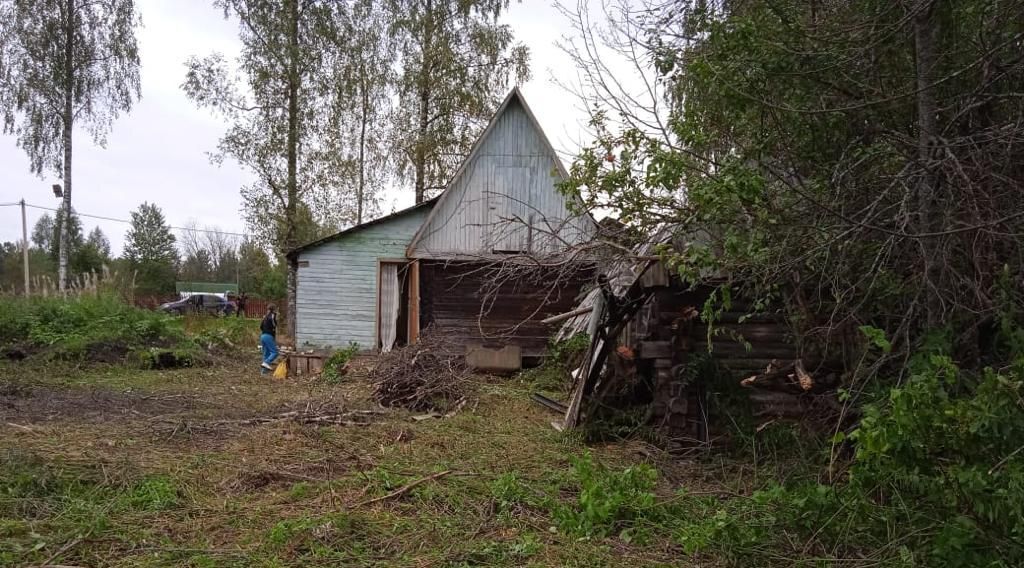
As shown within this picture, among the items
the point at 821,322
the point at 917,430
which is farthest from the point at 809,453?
the point at 917,430

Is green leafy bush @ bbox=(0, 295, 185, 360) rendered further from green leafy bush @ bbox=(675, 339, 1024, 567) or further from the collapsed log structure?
green leafy bush @ bbox=(675, 339, 1024, 567)

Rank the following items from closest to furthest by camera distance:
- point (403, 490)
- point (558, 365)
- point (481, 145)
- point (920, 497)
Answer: point (920, 497), point (403, 490), point (558, 365), point (481, 145)

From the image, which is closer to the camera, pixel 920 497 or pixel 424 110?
pixel 920 497

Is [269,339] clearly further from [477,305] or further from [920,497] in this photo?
[920,497]

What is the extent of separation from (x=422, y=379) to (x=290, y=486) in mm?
3829

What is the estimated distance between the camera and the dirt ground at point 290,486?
4004 mm

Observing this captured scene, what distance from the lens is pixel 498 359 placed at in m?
12.6

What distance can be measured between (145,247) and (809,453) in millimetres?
56740

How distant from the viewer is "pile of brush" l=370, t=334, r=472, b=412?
8820mm

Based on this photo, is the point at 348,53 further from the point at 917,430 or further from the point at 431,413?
the point at 917,430

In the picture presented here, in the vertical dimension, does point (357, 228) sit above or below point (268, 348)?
above

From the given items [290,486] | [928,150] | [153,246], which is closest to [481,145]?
[290,486]

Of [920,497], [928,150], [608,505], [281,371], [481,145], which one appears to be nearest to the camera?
[920,497]

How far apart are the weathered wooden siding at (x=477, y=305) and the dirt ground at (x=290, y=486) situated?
4.88 metres
